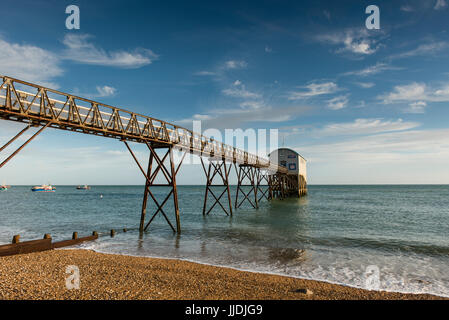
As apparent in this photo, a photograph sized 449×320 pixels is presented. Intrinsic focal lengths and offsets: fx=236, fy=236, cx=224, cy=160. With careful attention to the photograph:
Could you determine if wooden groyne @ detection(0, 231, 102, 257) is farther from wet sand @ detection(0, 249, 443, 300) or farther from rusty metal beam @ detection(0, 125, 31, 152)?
rusty metal beam @ detection(0, 125, 31, 152)

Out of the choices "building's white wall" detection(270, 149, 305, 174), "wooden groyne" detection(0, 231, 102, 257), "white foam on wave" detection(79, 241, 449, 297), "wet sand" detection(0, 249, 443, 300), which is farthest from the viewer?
"building's white wall" detection(270, 149, 305, 174)

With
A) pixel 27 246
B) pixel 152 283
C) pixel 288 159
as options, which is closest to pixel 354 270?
pixel 152 283

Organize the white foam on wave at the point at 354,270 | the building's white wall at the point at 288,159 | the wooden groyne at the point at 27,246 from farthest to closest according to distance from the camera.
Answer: the building's white wall at the point at 288,159
the wooden groyne at the point at 27,246
the white foam on wave at the point at 354,270

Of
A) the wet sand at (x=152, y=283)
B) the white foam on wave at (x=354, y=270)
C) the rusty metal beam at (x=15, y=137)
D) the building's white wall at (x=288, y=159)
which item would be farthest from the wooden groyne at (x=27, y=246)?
the building's white wall at (x=288, y=159)

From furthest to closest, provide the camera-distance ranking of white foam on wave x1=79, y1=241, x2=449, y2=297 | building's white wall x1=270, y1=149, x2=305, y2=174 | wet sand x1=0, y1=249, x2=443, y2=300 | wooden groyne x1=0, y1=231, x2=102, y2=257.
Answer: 1. building's white wall x1=270, y1=149, x2=305, y2=174
2. wooden groyne x1=0, y1=231, x2=102, y2=257
3. white foam on wave x1=79, y1=241, x2=449, y2=297
4. wet sand x1=0, y1=249, x2=443, y2=300

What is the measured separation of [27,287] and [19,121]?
5.83m

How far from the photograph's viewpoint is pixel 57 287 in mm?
5652

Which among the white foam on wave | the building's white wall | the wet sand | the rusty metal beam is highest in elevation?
the building's white wall

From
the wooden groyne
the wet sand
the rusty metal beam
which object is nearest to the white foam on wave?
the wet sand

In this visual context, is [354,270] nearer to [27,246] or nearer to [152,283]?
[152,283]

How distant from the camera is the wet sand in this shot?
5484 mm

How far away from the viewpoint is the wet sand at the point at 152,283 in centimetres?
548

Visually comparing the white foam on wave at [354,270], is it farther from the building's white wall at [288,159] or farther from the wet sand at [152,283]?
the building's white wall at [288,159]
